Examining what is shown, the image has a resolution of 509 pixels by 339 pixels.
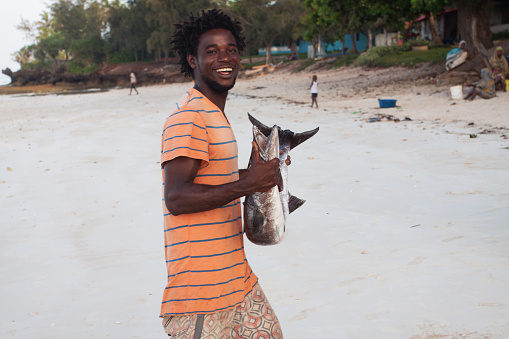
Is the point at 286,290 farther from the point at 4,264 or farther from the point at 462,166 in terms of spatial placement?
the point at 462,166

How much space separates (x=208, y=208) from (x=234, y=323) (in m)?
0.52

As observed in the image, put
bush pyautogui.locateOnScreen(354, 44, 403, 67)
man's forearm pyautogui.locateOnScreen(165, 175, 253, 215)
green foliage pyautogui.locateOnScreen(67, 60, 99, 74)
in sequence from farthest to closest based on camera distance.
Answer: green foliage pyautogui.locateOnScreen(67, 60, 99, 74)
bush pyautogui.locateOnScreen(354, 44, 403, 67)
man's forearm pyautogui.locateOnScreen(165, 175, 253, 215)

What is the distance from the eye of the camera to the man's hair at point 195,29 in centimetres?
214

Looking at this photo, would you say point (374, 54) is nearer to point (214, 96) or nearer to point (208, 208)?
point (214, 96)

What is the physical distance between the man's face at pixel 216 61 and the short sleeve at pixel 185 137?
0.24 metres

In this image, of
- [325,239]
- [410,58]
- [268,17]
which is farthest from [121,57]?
[325,239]

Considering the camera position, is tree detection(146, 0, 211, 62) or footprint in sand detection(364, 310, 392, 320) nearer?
footprint in sand detection(364, 310, 392, 320)

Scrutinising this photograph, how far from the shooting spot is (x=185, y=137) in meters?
1.85

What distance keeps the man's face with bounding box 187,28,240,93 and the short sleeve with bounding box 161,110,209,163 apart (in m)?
0.24

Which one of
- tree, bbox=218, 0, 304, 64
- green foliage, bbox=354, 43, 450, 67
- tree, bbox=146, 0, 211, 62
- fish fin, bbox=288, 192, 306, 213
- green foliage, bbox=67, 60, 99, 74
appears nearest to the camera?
fish fin, bbox=288, 192, 306, 213

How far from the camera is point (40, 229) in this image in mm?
6461

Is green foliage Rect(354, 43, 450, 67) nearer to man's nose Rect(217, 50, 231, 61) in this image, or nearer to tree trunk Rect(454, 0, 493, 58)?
tree trunk Rect(454, 0, 493, 58)

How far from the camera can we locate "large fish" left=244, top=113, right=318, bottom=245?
81.4 inches

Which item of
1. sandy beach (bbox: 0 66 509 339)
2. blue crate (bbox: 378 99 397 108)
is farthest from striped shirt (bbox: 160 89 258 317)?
blue crate (bbox: 378 99 397 108)
